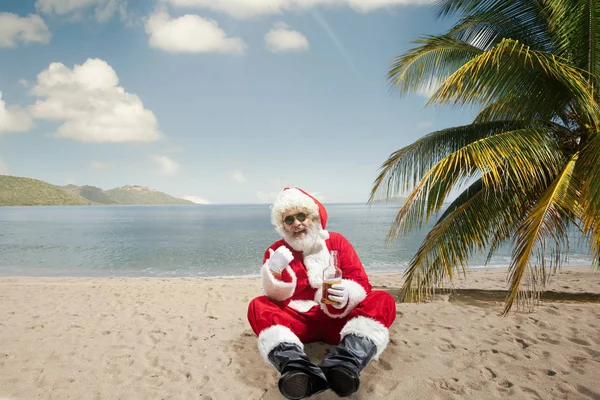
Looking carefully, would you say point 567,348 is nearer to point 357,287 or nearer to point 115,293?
point 357,287

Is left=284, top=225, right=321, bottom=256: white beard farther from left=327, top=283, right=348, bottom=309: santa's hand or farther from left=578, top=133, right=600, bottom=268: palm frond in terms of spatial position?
left=578, top=133, right=600, bottom=268: palm frond

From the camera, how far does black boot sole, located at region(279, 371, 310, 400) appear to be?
98.1 inches

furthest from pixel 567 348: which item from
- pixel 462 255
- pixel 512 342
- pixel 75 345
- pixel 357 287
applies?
pixel 75 345

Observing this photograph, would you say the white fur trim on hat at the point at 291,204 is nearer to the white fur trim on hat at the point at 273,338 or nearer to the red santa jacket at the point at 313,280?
the red santa jacket at the point at 313,280

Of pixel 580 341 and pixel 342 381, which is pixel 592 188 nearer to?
pixel 580 341

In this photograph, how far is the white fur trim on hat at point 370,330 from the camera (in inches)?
119

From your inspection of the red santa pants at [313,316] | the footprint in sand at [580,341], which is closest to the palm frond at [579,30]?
the footprint in sand at [580,341]

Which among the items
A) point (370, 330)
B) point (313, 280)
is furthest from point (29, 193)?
point (370, 330)

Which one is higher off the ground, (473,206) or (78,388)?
(473,206)

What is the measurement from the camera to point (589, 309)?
17.1 feet

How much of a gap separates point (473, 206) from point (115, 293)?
23.3 feet

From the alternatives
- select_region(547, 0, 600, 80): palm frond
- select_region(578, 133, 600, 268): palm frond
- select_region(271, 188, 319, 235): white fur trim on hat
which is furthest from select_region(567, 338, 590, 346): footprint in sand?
select_region(547, 0, 600, 80): palm frond

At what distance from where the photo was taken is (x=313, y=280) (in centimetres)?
348

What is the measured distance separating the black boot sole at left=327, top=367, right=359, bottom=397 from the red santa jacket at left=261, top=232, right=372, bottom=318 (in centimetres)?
71
